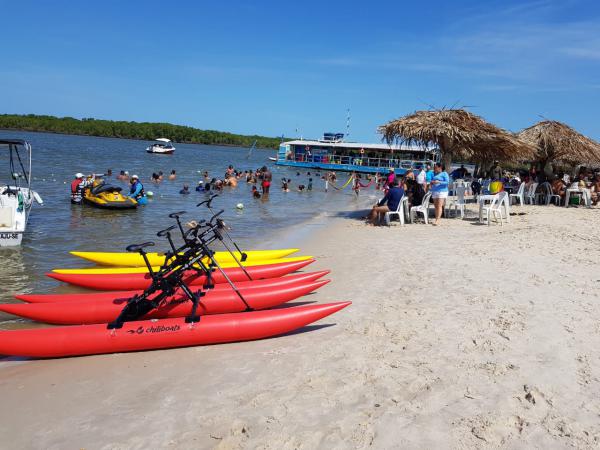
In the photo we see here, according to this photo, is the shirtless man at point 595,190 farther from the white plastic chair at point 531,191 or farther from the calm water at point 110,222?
the calm water at point 110,222

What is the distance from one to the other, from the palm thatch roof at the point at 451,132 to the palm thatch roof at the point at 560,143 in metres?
3.11

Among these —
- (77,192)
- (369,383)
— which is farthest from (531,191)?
(77,192)

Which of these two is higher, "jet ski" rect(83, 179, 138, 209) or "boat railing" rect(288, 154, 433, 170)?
"boat railing" rect(288, 154, 433, 170)

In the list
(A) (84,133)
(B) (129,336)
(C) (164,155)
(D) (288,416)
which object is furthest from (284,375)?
(A) (84,133)

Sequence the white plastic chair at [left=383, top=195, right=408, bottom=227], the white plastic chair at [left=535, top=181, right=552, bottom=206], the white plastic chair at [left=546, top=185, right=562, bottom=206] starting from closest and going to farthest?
the white plastic chair at [left=383, top=195, right=408, bottom=227] < the white plastic chair at [left=546, top=185, right=562, bottom=206] < the white plastic chair at [left=535, top=181, right=552, bottom=206]

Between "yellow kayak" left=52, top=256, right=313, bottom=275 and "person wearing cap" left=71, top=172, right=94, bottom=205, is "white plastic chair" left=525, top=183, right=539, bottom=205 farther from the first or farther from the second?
"person wearing cap" left=71, top=172, right=94, bottom=205

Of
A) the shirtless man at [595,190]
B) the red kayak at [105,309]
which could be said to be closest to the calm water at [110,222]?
the red kayak at [105,309]

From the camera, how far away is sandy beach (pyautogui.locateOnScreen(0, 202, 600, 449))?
3037 mm

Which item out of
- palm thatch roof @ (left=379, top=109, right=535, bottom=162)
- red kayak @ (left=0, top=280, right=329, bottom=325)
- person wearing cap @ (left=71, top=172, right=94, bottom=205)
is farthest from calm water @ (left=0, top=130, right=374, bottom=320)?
palm thatch roof @ (left=379, top=109, right=535, bottom=162)

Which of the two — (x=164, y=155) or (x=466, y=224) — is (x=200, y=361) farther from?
(x=164, y=155)

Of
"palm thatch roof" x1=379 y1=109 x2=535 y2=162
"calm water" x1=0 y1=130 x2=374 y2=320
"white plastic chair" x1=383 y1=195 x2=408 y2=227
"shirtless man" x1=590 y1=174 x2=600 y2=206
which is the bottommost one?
"calm water" x1=0 y1=130 x2=374 y2=320

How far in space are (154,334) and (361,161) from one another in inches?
1519

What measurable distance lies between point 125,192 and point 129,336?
1714 cm

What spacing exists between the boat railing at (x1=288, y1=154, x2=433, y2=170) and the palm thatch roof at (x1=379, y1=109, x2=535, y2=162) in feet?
78.2
